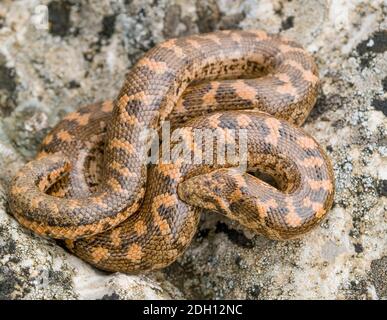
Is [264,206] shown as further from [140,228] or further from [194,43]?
[194,43]

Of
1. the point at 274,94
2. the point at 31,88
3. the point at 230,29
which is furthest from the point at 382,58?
the point at 31,88

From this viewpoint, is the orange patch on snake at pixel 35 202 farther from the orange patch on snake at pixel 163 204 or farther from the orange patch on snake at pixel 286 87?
the orange patch on snake at pixel 286 87

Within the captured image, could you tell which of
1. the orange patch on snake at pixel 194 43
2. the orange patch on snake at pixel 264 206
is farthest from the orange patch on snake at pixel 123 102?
the orange patch on snake at pixel 264 206

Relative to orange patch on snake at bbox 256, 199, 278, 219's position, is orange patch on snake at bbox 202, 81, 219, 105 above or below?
above

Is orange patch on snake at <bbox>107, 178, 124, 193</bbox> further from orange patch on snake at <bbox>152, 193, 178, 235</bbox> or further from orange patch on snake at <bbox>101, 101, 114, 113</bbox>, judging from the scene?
orange patch on snake at <bbox>101, 101, 114, 113</bbox>

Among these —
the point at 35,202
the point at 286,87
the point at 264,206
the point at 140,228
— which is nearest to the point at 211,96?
the point at 286,87

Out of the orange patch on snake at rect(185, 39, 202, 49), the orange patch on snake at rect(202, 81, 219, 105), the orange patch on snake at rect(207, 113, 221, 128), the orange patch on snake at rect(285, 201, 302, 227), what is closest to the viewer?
the orange patch on snake at rect(285, 201, 302, 227)

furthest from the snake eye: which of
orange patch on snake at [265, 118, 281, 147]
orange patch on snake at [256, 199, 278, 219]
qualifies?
orange patch on snake at [256, 199, 278, 219]
